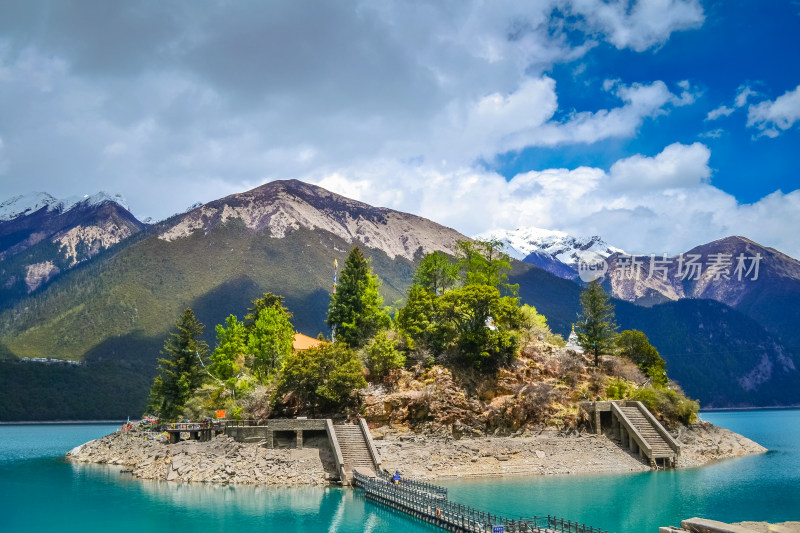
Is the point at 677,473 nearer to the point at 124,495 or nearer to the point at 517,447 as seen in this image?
the point at 517,447

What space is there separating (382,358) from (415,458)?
9.72 m

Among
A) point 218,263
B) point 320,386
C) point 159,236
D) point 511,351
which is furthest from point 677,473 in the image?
point 159,236

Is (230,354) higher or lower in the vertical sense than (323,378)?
higher

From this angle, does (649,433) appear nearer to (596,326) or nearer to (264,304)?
(596,326)

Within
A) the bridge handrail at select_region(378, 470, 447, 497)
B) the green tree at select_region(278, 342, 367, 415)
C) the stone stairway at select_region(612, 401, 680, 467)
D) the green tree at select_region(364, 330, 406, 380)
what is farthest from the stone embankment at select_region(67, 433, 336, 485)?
the stone stairway at select_region(612, 401, 680, 467)

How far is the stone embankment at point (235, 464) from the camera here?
157 feet

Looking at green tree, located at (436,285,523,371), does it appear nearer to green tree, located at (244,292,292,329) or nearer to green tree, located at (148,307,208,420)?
green tree, located at (244,292,292,329)

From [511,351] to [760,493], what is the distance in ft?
74.2

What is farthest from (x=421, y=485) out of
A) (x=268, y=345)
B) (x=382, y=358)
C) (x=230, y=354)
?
(x=230, y=354)

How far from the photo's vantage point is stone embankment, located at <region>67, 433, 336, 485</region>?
1879 inches

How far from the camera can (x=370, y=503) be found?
137 ft

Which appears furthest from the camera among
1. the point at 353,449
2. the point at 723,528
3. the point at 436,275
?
the point at 436,275

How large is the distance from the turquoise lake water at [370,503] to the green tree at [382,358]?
13346mm

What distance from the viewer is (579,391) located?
59469 mm
